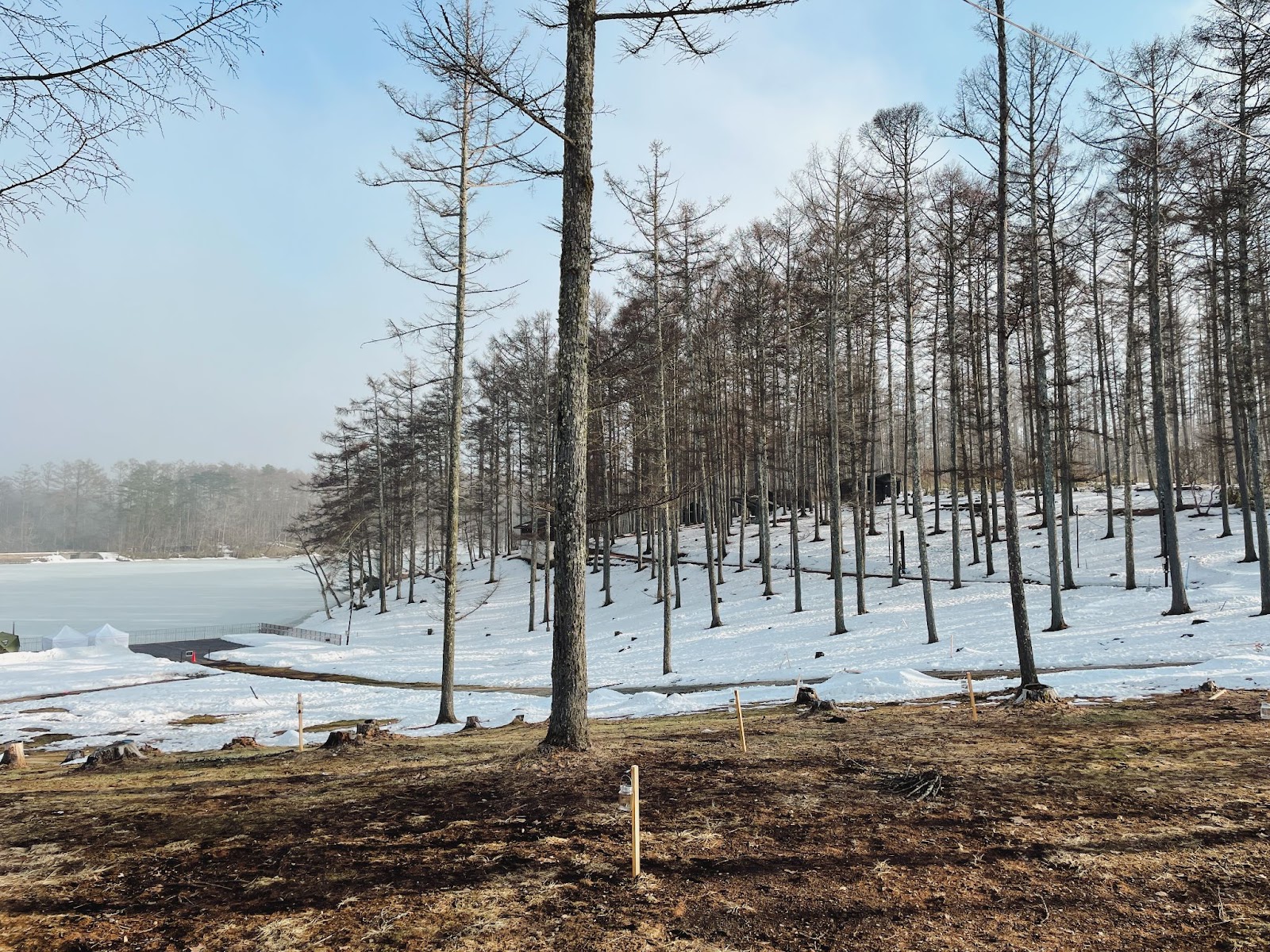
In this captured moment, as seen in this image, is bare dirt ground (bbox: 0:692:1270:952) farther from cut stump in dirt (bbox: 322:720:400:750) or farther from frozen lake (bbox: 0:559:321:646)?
frozen lake (bbox: 0:559:321:646)

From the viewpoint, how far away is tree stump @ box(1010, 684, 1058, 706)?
27.0 feet

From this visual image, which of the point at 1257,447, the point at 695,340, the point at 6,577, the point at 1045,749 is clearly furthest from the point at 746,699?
the point at 6,577

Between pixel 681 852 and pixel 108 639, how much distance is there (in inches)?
1418

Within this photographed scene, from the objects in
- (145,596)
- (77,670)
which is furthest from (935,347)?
(145,596)

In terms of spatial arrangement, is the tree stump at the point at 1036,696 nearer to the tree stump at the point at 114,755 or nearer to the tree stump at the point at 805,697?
the tree stump at the point at 805,697

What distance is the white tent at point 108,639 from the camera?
29050 mm

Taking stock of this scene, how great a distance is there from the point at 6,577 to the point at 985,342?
8223 cm

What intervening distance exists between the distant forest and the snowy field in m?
68.1

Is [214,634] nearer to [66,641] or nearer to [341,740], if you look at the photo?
[66,641]

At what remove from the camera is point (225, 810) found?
4996mm

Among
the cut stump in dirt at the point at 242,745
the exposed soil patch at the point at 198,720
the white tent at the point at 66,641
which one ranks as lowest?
the white tent at the point at 66,641

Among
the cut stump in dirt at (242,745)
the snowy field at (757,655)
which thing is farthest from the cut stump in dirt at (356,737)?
the snowy field at (757,655)

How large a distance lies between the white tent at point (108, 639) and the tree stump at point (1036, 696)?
34746 millimetres

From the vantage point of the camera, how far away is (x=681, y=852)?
3.93 metres
